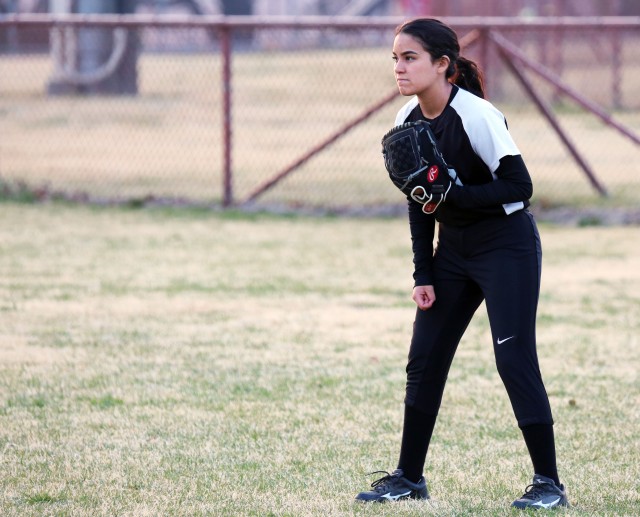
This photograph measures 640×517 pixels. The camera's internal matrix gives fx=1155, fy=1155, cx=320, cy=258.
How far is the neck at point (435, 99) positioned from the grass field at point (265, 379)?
144cm

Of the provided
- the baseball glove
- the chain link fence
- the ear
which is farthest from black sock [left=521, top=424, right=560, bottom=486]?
the chain link fence

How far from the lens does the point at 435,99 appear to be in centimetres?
407

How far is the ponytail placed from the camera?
4180 mm

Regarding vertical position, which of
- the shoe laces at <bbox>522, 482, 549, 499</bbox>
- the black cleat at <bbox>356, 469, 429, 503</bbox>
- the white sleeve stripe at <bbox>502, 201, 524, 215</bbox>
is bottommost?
the black cleat at <bbox>356, 469, 429, 503</bbox>

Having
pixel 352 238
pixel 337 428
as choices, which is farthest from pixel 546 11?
pixel 337 428

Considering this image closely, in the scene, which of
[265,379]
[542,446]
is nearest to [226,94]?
[265,379]

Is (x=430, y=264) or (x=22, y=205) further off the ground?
(x=430, y=264)

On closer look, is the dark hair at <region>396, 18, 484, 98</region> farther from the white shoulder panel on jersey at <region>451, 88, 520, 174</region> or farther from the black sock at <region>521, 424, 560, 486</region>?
the black sock at <region>521, 424, 560, 486</region>

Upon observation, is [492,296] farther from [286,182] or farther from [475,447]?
[286,182]

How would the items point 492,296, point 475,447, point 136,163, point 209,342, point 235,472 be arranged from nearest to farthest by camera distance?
point 492,296 < point 235,472 < point 475,447 < point 209,342 < point 136,163

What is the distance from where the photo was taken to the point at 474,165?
4.12 meters

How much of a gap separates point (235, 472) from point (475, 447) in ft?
3.55

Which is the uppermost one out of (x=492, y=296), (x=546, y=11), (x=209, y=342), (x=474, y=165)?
(x=546, y=11)

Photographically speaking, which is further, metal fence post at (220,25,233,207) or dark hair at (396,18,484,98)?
metal fence post at (220,25,233,207)
